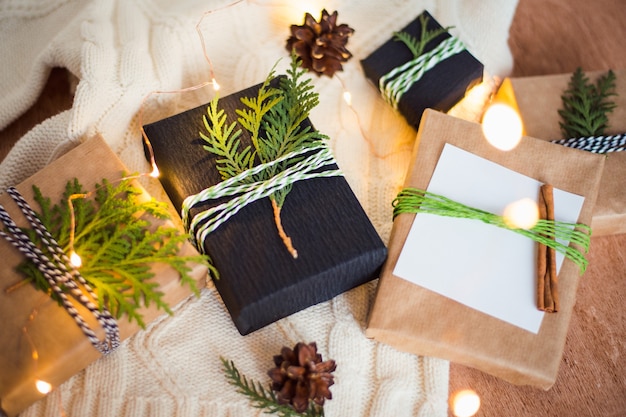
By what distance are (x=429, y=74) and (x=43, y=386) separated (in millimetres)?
736

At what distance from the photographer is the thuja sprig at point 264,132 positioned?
751 mm

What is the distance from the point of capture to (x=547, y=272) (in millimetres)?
764

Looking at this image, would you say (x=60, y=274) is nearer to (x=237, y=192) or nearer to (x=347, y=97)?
(x=237, y=192)

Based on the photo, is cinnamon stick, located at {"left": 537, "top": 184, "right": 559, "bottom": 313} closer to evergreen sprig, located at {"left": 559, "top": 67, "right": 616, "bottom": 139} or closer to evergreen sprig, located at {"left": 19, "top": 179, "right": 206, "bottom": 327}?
evergreen sprig, located at {"left": 559, "top": 67, "right": 616, "bottom": 139}

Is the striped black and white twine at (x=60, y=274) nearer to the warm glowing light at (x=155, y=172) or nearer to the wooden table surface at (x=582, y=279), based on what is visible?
the warm glowing light at (x=155, y=172)

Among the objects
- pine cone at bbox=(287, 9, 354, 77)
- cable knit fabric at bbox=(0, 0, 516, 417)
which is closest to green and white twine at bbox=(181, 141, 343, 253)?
cable knit fabric at bbox=(0, 0, 516, 417)

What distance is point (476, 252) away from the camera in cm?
77

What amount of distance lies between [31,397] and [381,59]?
29.0 inches

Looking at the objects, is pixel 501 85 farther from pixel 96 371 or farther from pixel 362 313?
pixel 96 371

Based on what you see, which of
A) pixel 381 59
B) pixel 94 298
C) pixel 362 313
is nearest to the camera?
pixel 94 298

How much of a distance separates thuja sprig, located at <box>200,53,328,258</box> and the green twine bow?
163mm

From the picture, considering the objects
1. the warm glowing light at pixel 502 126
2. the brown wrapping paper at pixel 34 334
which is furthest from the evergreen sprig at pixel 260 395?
the warm glowing light at pixel 502 126

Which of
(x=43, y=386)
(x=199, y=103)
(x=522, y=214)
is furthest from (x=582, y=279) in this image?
(x=43, y=386)

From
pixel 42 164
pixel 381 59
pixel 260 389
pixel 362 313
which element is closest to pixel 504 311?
pixel 362 313
